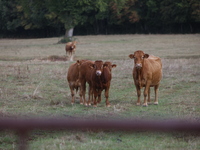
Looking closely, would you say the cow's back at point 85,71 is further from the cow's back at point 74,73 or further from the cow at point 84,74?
the cow's back at point 74,73

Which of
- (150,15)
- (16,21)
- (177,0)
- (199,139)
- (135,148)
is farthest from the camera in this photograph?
(16,21)

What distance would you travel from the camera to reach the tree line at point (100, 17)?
4689 centimetres

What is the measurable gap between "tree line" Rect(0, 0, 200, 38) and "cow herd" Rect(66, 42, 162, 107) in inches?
1361

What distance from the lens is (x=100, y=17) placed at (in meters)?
65.0

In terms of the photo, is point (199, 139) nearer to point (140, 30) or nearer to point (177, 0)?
point (177, 0)

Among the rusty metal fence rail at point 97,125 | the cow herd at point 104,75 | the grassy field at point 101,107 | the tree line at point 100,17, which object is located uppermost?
the tree line at point 100,17

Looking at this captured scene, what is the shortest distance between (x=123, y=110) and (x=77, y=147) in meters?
3.03

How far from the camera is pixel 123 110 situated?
9.06 metres

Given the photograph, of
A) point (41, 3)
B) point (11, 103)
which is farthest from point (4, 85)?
point (41, 3)

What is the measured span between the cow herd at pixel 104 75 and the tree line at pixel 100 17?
34560mm

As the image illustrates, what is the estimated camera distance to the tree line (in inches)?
1846

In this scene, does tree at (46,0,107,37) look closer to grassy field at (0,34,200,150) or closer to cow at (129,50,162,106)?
grassy field at (0,34,200,150)

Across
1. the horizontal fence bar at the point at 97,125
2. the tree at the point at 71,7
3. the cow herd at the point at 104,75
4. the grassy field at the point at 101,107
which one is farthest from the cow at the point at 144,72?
the tree at the point at 71,7

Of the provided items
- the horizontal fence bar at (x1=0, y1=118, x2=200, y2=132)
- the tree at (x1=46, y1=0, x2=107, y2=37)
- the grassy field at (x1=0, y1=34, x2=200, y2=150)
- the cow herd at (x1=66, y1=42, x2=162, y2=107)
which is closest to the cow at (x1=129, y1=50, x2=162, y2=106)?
the cow herd at (x1=66, y1=42, x2=162, y2=107)
